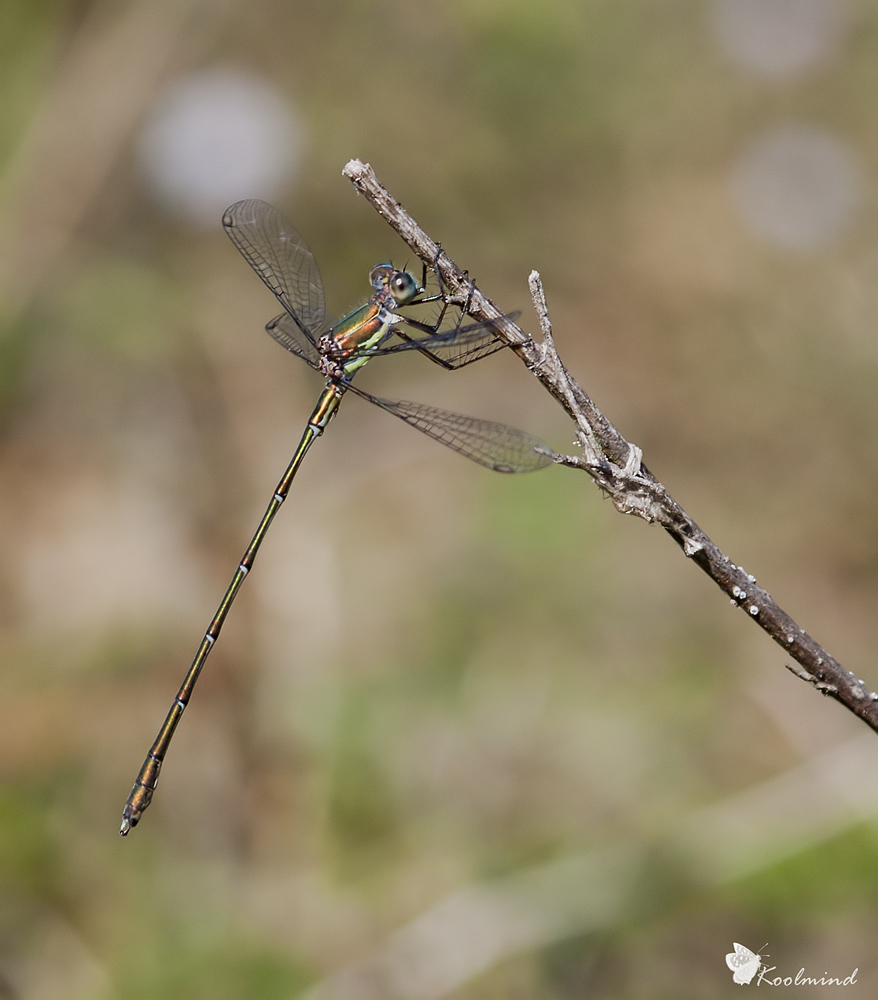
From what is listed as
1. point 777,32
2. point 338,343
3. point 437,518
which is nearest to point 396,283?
point 338,343

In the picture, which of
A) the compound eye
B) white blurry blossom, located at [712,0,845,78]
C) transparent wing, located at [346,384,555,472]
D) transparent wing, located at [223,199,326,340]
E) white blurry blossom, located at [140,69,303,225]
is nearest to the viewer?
transparent wing, located at [346,384,555,472]

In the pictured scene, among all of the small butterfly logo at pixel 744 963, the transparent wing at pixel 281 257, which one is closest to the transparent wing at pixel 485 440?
the transparent wing at pixel 281 257

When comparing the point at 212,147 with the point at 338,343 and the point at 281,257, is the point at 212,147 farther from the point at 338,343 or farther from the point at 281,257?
the point at 338,343

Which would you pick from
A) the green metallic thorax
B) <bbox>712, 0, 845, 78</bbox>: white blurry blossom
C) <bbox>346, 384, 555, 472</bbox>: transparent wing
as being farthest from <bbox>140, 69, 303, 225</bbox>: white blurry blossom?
<bbox>346, 384, 555, 472</bbox>: transparent wing

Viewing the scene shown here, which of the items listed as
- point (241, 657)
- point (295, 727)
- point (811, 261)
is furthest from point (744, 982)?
point (811, 261)

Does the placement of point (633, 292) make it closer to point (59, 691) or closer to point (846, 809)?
point (846, 809)

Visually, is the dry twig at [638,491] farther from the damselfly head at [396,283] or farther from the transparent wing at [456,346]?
the damselfly head at [396,283]

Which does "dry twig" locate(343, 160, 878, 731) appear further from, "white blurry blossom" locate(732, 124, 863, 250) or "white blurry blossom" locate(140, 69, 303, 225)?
"white blurry blossom" locate(732, 124, 863, 250)
